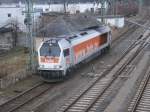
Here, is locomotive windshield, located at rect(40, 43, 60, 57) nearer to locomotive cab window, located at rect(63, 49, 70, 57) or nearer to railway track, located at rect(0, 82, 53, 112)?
locomotive cab window, located at rect(63, 49, 70, 57)

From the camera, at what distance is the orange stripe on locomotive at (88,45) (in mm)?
33688

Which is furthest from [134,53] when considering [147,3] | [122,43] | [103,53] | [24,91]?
[147,3]

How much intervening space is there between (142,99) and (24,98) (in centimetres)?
770

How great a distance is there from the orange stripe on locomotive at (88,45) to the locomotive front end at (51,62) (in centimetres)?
322

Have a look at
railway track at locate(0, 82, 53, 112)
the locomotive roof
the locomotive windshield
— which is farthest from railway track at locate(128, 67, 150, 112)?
the locomotive roof

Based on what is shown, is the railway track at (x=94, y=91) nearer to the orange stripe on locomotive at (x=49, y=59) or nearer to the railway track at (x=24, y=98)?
the railway track at (x=24, y=98)

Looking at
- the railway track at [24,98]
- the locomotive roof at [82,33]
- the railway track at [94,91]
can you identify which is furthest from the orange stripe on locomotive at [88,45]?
the railway track at [24,98]

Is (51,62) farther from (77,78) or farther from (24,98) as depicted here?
(24,98)

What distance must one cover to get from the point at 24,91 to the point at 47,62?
11.0 ft

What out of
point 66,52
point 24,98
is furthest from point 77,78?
point 24,98

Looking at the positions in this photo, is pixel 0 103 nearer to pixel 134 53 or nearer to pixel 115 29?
pixel 134 53

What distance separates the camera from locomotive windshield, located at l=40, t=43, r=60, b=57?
29938 mm

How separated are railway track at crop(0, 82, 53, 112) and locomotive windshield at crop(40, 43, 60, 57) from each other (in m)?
2.33

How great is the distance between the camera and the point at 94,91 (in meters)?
28.0
